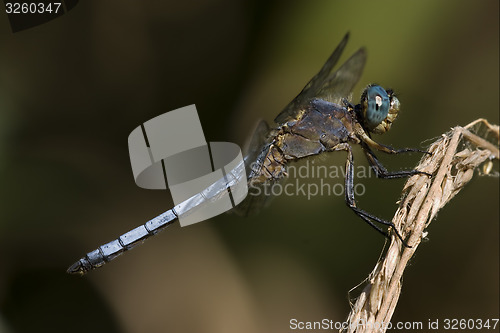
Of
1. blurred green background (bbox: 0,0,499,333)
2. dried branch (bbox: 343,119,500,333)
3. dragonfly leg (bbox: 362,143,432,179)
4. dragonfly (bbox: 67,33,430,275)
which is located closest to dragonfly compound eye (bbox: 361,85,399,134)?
dragonfly (bbox: 67,33,430,275)

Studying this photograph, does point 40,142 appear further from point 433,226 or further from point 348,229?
point 433,226

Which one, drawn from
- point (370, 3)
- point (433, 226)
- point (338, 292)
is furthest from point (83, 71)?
point (433, 226)

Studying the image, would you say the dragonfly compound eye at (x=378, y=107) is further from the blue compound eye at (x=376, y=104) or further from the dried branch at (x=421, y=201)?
the dried branch at (x=421, y=201)

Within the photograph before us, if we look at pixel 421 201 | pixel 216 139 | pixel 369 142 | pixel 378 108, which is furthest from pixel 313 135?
pixel 421 201

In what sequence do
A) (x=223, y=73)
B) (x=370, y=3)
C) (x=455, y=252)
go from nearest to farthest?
(x=455, y=252) < (x=370, y=3) < (x=223, y=73)

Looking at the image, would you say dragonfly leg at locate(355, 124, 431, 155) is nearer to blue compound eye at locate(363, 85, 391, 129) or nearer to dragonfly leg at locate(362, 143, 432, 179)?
dragonfly leg at locate(362, 143, 432, 179)

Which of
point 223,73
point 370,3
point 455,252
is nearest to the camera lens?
point 455,252

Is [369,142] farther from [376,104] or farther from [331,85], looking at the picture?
[331,85]
